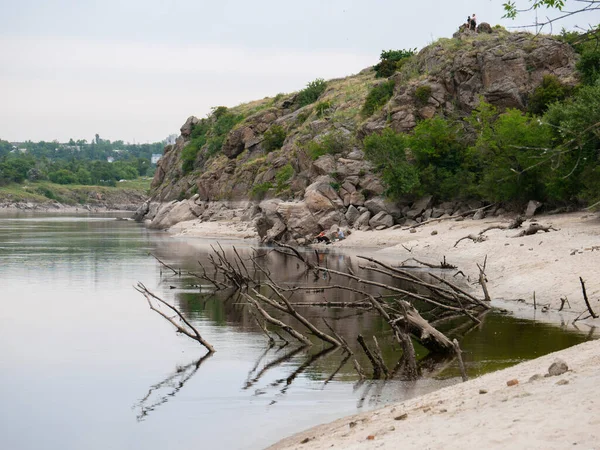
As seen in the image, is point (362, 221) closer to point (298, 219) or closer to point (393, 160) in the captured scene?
point (298, 219)

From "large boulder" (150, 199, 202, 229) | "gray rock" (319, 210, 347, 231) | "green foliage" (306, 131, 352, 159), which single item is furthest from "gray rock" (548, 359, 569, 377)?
"large boulder" (150, 199, 202, 229)

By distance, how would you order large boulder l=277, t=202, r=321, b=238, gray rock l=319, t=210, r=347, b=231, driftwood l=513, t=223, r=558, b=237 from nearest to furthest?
driftwood l=513, t=223, r=558, b=237 → large boulder l=277, t=202, r=321, b=238 → gray rock l=319, t=210, r=347, b=231

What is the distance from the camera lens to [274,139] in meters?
98.4

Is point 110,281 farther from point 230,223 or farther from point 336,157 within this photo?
point 230,223

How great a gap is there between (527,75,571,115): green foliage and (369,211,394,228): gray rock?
48.7 ft

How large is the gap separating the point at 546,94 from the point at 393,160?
44.1 feet

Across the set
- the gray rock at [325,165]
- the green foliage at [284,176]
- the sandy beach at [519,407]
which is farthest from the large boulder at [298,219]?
the sandy beach at [519,407]

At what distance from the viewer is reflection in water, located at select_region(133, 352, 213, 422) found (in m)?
15.8

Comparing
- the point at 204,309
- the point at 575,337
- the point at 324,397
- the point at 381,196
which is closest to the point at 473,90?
the point at 381,196

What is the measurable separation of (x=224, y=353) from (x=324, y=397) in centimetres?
596

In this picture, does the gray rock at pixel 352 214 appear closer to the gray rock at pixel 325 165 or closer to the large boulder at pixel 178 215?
the gray rock at pixel 325 165

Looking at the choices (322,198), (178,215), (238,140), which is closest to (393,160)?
(322,198)

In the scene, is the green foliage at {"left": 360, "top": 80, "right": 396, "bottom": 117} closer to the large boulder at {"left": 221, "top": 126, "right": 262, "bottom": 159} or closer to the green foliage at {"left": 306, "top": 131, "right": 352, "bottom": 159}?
the green foliage at {"left": 306, "top": 131, "right": 352, "bottom": 159}

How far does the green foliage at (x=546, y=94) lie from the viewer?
200 ft
